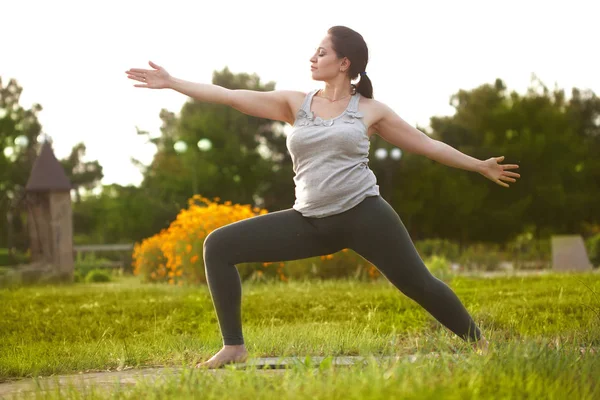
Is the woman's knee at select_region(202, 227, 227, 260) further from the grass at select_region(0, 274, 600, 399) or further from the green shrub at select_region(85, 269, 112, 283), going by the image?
the green shrub at select_region(85, 269, 112, 283)

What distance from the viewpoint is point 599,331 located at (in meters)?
5.21

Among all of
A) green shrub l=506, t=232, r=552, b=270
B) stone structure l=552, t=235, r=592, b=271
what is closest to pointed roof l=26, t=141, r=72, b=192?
stone structure l=552, t=235, r=592, b=271

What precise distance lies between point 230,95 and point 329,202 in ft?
2.85

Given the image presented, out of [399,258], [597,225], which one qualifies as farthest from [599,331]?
[597,225]

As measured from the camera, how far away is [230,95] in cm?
474

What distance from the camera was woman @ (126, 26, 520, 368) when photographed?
4.46m

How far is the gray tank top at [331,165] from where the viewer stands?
14.6 feet

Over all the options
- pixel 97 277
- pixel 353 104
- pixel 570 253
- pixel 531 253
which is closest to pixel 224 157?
pixel 531 253

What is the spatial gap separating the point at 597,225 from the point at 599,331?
41.1m

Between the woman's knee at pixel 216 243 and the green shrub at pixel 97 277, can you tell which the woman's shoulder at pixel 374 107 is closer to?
the woman's knee at pixel 216 243

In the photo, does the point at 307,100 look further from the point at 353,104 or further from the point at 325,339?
the point at 325,339

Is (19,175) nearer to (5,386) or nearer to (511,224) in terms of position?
(511,224)

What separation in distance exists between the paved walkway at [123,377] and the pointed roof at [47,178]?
15.8m

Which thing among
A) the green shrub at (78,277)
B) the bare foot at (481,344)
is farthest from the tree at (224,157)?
the bare foot at (481,344)
